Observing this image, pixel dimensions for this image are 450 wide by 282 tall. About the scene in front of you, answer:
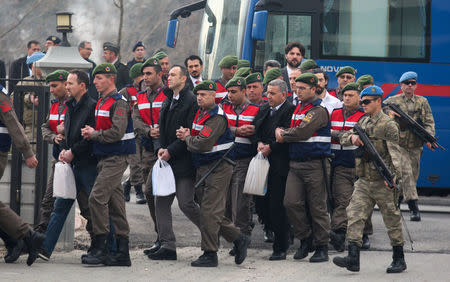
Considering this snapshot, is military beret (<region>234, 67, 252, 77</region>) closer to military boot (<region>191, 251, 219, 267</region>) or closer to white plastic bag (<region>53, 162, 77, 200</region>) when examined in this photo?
military boot (<region>191, 251, 219, 267</region>)

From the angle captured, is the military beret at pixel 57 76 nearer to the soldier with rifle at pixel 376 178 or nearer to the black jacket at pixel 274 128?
the black jacket at pixel 274 128

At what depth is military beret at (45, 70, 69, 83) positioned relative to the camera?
361 inches

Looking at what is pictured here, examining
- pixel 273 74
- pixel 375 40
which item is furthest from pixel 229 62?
pixel 375 40

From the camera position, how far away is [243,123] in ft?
31.9

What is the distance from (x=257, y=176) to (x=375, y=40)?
5851 millimetres

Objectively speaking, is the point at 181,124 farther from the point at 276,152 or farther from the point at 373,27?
the point at 373,27

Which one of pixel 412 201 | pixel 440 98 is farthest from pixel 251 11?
pixel 412 201

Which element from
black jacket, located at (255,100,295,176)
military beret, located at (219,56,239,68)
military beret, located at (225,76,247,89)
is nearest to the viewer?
black jacket, located at (255,100,295,176)

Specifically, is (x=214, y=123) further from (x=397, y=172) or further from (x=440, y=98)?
(x=440, y=98)

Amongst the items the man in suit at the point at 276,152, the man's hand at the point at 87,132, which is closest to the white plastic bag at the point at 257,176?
the man in suit at the point at 276,152

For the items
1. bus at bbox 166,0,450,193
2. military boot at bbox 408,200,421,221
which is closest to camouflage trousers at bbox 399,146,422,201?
military boot at bbox 408,200,421,221

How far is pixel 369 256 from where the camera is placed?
9555 mm

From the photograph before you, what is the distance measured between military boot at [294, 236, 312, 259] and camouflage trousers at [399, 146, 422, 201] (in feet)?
10.4

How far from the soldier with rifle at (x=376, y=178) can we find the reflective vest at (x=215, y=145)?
46.7 inches
